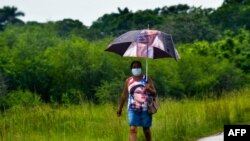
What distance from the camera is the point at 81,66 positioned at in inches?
2296

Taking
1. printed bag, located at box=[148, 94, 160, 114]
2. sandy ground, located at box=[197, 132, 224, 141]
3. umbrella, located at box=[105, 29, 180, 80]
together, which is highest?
umbrella, located at box=[105, 29, 180, 80]

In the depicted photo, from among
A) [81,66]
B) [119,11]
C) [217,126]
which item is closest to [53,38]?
[81,66]

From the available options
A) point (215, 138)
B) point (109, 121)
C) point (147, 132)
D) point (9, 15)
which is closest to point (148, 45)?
point (147, 132)

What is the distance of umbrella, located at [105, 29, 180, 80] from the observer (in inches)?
439

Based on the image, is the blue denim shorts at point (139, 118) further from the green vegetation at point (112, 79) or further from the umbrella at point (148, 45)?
the green vegetation at point (112, 79)

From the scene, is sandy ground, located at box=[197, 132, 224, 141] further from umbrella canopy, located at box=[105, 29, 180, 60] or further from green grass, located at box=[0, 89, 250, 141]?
umbrella canopy, located at box=[105, 29, 180, 60]

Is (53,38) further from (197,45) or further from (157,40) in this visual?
(157,40)

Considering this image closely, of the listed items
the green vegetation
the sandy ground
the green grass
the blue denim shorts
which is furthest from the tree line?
the blue denim shorts

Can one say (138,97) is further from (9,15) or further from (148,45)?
(9,15)

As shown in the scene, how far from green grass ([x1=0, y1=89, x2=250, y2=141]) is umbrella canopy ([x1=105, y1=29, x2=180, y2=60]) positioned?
224 cm

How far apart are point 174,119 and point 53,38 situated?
59190mm

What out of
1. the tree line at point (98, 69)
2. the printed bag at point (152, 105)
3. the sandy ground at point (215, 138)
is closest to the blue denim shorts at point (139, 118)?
the printed bag at point (152, 105)

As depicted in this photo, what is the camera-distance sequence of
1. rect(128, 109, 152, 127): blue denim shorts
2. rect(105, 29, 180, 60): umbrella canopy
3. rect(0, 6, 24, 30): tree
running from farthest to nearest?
rect(0, 6, 24, 30): tree
rect(105, 29, 180, 60): umbrella canopy
rect(128, 109, 152, 127): blue denim shorts

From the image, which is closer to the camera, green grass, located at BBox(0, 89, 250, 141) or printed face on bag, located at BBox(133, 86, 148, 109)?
printed face on bag, located at BBox(133, 86, 148, 109)
